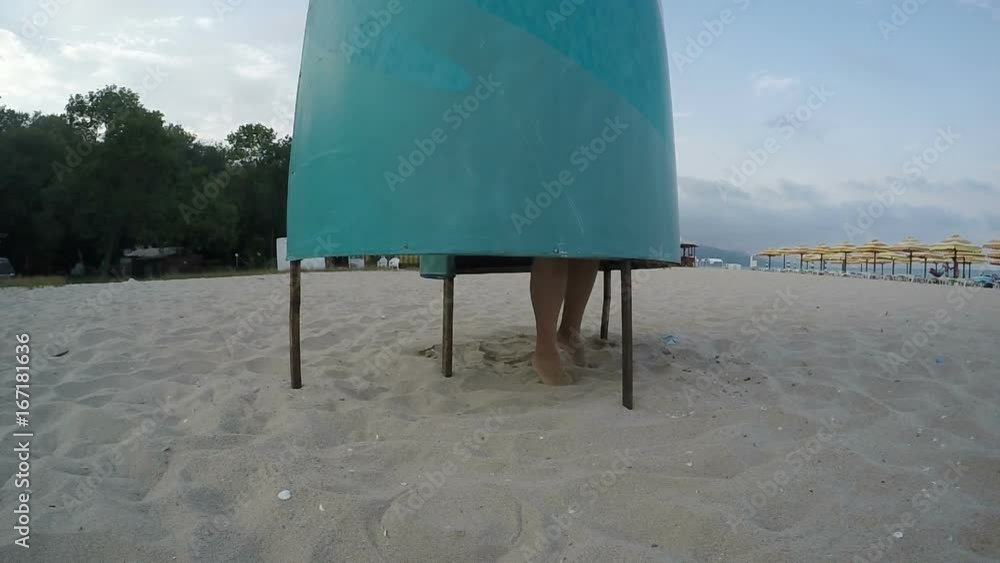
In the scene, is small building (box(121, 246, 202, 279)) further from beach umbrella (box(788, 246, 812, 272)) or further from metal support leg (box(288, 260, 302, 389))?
beach umbrella (box(788, 246, 812, 272))

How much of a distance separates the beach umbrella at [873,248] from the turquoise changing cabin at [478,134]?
3042cm

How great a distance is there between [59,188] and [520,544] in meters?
22.9

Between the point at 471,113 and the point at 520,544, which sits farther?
the point at 471,113

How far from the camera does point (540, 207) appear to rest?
6.90ft

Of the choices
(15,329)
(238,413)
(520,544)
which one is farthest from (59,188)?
(520,544)

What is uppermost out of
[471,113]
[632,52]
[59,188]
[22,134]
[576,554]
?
[22,134]

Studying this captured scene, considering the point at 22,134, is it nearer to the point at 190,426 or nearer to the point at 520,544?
the point at 190,426

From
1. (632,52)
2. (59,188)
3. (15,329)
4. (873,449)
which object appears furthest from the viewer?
(59,188)

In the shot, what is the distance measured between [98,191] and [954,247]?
31.3 m

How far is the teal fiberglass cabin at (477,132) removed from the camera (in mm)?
2096

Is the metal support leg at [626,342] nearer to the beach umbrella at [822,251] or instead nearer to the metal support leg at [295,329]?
the metal support leg at [295,329]

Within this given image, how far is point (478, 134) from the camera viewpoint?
2100 mm

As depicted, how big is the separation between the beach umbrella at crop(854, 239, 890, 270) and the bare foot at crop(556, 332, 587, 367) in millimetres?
29539

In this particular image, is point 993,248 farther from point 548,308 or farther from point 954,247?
point 548,308
